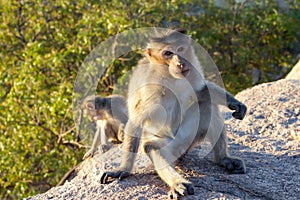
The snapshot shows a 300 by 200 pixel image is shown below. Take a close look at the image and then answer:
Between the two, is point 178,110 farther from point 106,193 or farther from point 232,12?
point 232,12

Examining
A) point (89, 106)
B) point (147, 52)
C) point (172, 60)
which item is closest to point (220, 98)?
point (172, 60)

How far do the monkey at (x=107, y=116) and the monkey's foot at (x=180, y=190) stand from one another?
11.1 ft

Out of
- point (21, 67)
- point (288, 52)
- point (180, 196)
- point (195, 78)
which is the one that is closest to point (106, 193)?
point (180, 196)

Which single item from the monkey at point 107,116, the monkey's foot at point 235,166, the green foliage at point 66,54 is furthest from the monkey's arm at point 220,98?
the green foliage at point 66,54

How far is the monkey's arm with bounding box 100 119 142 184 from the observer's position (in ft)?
13.8

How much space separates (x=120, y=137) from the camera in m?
7.30

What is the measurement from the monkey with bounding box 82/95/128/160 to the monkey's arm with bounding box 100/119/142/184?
2.89 m

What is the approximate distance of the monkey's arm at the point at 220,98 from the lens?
4582 millimetres

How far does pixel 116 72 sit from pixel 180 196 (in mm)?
5815

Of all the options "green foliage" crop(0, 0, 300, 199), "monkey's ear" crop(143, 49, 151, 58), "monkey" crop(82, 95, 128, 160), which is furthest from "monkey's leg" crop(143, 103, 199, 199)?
"green foliage" crop(0, 0, 300, 199)

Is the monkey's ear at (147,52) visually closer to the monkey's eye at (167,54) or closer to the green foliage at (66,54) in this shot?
the monkey's eye at (167,54)

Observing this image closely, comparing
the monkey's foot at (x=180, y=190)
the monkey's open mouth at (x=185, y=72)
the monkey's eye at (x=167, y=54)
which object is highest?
the monkey's eye at (x=167, y=54)

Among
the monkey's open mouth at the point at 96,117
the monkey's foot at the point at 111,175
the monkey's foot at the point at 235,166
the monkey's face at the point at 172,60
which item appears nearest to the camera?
the monkey's foot at the point at 111,175

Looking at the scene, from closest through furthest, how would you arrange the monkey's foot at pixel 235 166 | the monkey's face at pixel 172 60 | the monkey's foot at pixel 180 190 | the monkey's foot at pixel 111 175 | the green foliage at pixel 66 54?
the monkey's foot at pixel 180 190 < the monkey's foot at pixel 111 175 < the monkey's face at pixel 172 60 < the monkey's foot at pixel 235 166 < the green foliage at pixel 66 54
